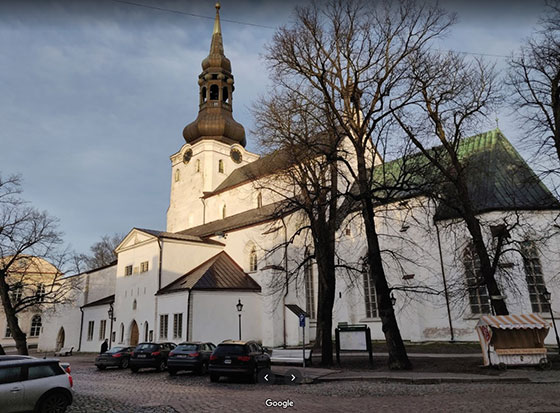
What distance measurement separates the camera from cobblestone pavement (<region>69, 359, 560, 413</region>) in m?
8.37

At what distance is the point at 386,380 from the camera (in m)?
12.8

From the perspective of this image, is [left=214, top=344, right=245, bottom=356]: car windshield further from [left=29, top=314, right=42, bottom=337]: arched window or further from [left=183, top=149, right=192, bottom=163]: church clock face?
[left=29, top=314, right=42, bottom=337]: arched window

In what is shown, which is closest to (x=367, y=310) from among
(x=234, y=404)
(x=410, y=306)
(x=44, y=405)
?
(x=410, y=306)

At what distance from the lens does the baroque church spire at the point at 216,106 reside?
41.2 meters

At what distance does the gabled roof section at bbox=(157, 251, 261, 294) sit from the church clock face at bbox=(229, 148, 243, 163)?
13.7 meters

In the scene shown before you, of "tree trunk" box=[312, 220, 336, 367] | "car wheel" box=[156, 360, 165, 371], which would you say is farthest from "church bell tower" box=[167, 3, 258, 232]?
"tree trunk" box=[312, 220, 336, 367]

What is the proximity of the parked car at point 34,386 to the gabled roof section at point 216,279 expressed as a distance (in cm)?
1748

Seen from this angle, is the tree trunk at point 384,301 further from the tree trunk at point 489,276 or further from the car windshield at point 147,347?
the car windshield at point 147,347

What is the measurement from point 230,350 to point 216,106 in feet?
105

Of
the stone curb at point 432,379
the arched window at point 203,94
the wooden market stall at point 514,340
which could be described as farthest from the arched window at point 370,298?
the arched window at point 203,94

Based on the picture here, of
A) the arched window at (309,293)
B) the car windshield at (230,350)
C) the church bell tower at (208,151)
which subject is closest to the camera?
the car windshield at (230,350)

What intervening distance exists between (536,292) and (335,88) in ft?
47.5

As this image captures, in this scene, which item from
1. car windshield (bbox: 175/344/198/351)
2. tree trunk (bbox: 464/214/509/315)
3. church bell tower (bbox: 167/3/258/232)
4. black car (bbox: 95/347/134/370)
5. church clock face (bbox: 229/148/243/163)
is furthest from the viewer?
church clock face (bbox: 229/148/243/163)

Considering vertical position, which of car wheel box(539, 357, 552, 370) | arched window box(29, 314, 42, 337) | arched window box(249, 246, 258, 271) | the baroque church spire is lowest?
car wheel box(539, 357, 552, 370)
